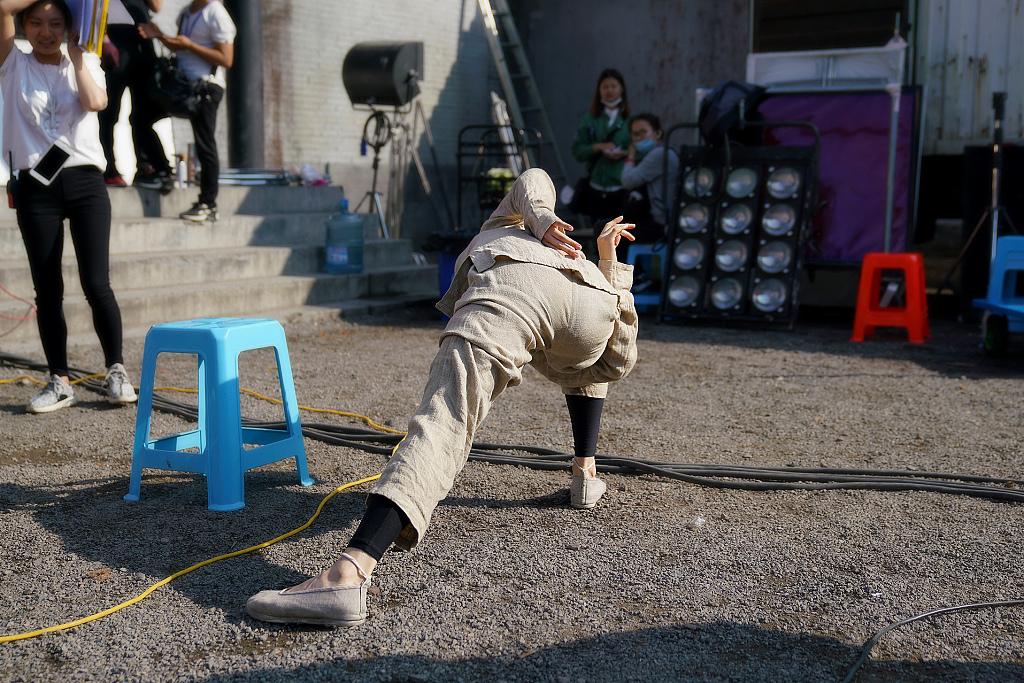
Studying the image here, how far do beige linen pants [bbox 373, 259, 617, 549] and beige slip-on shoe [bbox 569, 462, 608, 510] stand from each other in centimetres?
57

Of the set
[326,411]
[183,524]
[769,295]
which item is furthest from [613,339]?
[769,295]

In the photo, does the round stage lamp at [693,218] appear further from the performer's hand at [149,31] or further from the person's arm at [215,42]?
the performer's hand at [149,31]

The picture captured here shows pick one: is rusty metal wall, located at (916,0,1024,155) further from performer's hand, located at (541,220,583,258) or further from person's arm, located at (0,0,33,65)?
person's arm, located at (0,0,33,65)

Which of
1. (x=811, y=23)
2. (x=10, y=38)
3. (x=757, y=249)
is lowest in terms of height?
(x=757, y=249)

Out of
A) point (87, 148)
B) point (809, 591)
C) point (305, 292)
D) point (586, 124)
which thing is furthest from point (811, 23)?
point (809, 591)

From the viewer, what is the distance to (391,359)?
20.9ft

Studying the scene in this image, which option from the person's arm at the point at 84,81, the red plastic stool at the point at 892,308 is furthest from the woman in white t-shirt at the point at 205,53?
the red plastic stool at the point at 892,308

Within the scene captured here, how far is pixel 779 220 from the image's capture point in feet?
25.4

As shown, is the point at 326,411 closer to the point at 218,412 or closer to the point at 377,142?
the point at 218,412

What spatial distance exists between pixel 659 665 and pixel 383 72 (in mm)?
7936

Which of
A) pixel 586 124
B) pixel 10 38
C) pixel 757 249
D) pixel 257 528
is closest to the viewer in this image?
pixel 257 528

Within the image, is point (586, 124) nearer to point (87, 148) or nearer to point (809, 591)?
point (87, 148)

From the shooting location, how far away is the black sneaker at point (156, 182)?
303 inches

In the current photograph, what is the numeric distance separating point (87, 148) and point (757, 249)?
→ 15.7ft
